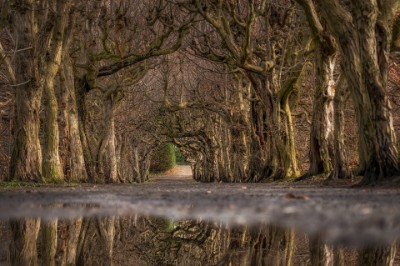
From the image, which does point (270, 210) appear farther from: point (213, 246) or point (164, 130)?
point (164, 130)

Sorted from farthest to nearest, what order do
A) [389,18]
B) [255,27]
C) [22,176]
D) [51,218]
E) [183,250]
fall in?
[255,27] → [22,176] → [389,18] → [51,218] → [183,250]

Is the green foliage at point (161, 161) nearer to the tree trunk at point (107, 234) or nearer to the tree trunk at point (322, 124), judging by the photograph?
the tree trunk at point (322, 124)

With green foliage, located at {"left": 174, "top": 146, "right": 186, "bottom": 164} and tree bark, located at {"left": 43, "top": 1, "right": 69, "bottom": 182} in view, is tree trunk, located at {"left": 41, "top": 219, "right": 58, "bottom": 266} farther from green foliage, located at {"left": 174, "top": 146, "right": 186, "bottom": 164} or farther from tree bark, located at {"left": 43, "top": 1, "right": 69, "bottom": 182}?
green foliage, located at {"left": 174, "top": 146, "right": 186, "bottom": 164}

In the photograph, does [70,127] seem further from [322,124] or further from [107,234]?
[107,234]

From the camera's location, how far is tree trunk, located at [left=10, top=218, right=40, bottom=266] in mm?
3592

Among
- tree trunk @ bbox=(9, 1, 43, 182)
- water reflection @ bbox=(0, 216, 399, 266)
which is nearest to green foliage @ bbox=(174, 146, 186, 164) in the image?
tree trunk @ bbox=(9, 1, 43, 182)

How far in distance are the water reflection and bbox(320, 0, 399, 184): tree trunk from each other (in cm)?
732

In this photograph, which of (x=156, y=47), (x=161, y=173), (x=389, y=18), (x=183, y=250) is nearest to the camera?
(x=183, y=250)

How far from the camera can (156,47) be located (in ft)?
75.5

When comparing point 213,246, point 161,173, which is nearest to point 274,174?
point 213,246

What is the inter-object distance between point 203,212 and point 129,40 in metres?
20.2

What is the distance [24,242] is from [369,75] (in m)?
9.12

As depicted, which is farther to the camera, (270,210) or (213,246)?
(270,210)

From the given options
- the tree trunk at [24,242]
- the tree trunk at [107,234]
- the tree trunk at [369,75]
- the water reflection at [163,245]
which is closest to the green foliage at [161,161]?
the tree trunk at [369,75]
